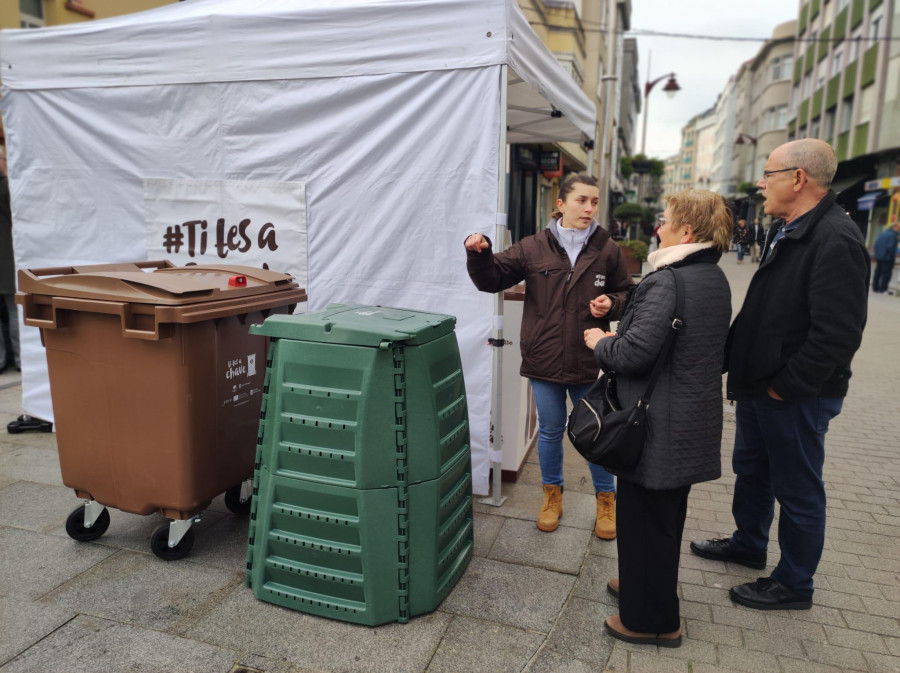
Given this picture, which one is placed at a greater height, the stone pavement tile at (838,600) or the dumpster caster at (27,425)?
the dumpster caster at (27,425)

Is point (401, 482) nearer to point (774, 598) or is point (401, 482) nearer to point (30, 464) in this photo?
point (774, 598)

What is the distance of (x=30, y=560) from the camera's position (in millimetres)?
3072

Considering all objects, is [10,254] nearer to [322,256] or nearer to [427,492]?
[322,256]

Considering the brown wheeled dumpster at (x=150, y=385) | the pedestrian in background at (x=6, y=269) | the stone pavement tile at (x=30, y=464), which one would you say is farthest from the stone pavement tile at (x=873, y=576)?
the pedestrian in background at (x=6, y=269)

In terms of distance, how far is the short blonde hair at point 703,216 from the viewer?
238 centimetres

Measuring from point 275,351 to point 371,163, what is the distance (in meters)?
1.68

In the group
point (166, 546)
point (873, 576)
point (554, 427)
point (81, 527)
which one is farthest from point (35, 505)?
point (873, 576)

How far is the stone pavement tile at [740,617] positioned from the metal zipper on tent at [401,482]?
1316mm

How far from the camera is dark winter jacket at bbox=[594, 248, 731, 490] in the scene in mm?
2307

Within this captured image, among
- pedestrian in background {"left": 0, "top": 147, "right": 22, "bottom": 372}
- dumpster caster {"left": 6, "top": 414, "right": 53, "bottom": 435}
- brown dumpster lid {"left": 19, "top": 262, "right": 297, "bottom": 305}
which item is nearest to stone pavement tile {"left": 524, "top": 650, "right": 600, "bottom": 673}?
brown dumpster lid {"left": 19, "top": 262, "right": 297, "bottom": 305}

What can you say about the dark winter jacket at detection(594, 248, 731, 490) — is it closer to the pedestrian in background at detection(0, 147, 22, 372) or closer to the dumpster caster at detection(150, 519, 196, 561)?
the dumpster caster at detection(150, 519, 196, 561)

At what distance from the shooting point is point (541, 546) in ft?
10.8

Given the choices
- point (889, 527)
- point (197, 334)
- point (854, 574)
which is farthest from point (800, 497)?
point (197, 334)

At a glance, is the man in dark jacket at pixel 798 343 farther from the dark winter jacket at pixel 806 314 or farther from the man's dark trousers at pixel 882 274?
the man's dark trousers at pixel 882 274
